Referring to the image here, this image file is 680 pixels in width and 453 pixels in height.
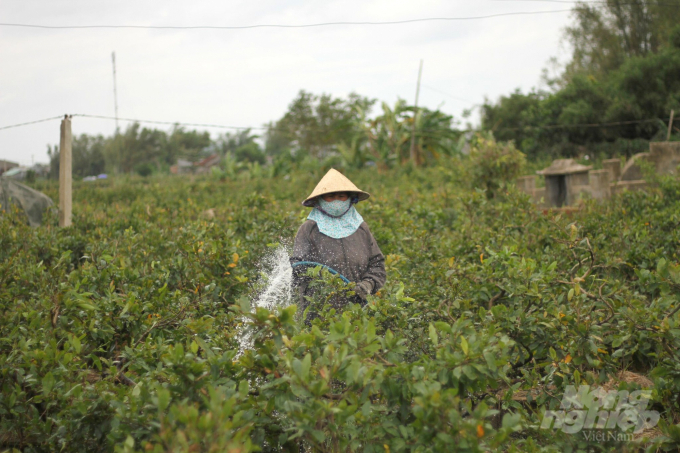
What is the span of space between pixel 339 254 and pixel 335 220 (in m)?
0.23

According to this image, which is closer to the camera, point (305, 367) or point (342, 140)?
point (305, 367)

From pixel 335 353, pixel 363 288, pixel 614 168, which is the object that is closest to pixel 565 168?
pixel 614 168

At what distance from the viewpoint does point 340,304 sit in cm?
358

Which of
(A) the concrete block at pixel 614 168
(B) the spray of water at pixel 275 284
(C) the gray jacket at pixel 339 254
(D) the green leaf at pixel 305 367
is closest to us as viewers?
(D) the green leaf at pixel 305 367

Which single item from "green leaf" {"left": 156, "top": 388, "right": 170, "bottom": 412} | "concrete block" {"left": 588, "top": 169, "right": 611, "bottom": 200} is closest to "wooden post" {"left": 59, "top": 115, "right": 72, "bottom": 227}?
"green leaf" {"left": 156, "top": 388, "right": 170, "bottom": 412}

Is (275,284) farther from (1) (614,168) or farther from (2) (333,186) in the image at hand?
(1) (614,168)

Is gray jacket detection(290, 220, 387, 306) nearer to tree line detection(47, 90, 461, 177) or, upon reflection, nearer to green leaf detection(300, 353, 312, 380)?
green leaf detection(300, 353, 312, 380)

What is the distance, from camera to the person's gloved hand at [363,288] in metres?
3.54

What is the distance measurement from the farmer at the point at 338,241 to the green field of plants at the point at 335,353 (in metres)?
0.23

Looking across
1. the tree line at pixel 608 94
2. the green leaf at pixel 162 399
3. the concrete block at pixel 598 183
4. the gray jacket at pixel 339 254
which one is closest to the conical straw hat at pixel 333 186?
the gray jacket at pixel 339 254

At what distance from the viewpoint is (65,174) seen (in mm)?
8234

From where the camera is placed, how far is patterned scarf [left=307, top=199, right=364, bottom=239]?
3805 millimetres

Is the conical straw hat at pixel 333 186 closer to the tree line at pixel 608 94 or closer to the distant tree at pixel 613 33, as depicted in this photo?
the tree line at pixel 608 94

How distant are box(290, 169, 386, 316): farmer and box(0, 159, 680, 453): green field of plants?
233mm
